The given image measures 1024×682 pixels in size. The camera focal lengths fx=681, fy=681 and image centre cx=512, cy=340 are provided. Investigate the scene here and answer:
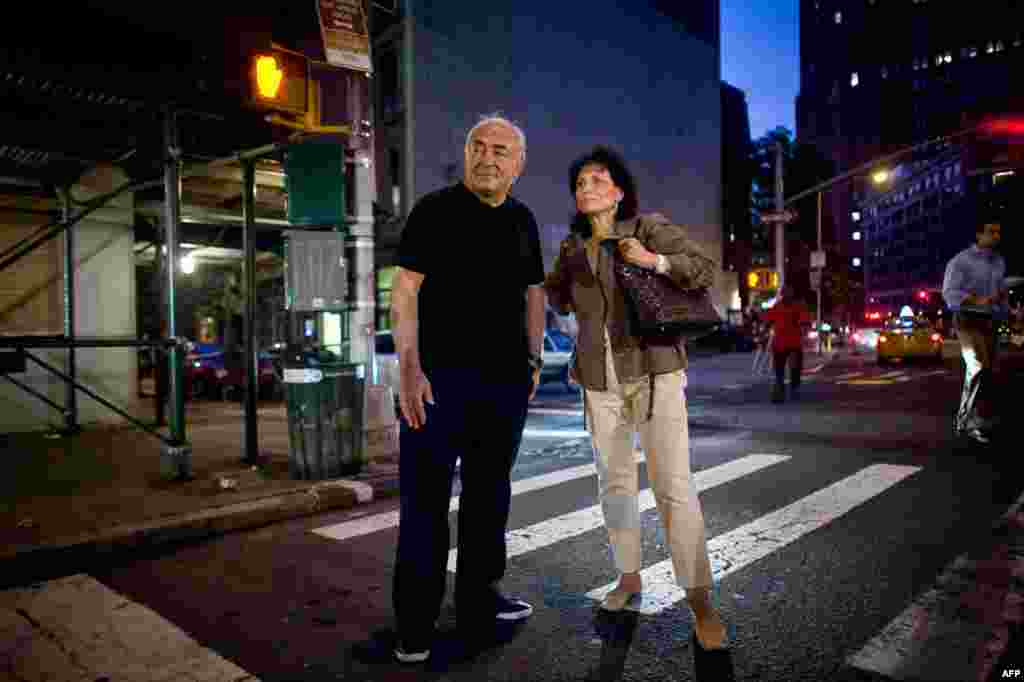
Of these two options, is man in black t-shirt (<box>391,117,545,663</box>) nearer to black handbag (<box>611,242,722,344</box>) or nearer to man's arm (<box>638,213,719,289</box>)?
black handbag (<box>611,242,722,344</box>)

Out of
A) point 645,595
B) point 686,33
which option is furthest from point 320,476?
point 686,33

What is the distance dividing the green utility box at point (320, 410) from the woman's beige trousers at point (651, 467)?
11.9ft

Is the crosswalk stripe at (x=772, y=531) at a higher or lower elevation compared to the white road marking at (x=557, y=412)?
higher

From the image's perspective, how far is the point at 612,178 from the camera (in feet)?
10.5

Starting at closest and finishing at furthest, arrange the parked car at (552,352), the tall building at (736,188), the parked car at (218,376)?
the parked car at (552,352) → the parked car at (218,376) → the tall building at (736,188)

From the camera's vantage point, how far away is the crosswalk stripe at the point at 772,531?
11.8ft

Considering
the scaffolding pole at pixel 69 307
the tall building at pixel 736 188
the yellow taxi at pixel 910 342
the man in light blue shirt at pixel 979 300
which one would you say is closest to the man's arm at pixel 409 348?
the man in light blue shirt at pixel 979 300

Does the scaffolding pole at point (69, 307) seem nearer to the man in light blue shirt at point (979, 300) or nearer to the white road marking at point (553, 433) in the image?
the white road marking at point (553, 433)

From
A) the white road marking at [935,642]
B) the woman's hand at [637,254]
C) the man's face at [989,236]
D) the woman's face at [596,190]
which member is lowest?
the white road marking at [935,642]

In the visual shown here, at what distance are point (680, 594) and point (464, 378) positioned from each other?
5.51 feet

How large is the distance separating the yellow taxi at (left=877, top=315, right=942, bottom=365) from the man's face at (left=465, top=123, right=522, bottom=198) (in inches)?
946

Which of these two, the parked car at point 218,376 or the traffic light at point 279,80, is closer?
the traffic light at point 279,80

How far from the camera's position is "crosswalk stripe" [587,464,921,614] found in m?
3.61

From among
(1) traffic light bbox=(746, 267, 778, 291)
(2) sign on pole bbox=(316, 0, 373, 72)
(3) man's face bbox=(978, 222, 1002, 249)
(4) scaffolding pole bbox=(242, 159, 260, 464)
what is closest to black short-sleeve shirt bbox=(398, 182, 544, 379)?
(2) sign on pole bbox=(316, 0, 373, 72)
